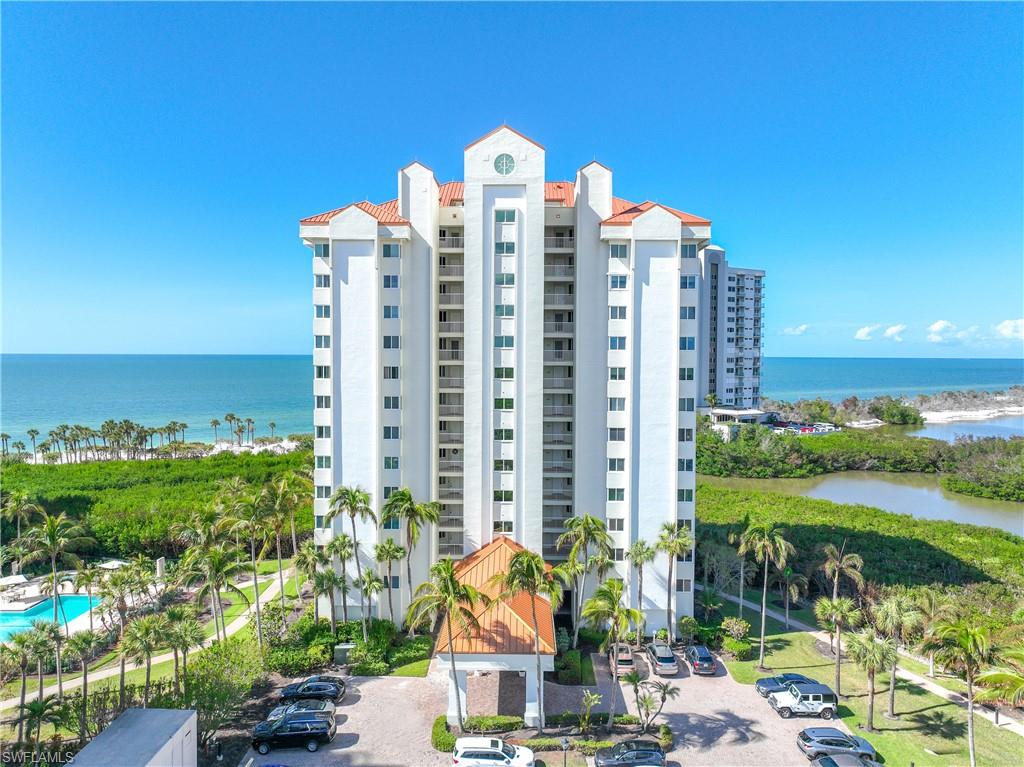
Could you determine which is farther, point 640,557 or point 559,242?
point 559,242

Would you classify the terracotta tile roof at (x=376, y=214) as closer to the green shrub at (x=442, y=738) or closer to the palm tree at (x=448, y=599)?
the palm tree at (x=448, y=599)

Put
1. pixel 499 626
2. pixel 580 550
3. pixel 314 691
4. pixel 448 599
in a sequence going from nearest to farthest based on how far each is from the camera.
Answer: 1. pixel 448 599
2. pixel 499 626
3. pixel 314 691
4. pixel 580 550

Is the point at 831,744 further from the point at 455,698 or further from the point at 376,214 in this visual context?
the point at 376,214

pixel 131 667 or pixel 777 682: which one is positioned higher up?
pixel 777 682

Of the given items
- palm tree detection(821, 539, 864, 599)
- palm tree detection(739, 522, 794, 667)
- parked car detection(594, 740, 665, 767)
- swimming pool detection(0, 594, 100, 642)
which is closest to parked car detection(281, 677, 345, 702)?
parked car detection(594, 740, 665, 767)

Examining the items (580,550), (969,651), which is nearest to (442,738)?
(580,550)

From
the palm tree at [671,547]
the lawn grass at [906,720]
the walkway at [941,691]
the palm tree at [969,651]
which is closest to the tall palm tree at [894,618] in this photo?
the lawn grass at [906,720]
